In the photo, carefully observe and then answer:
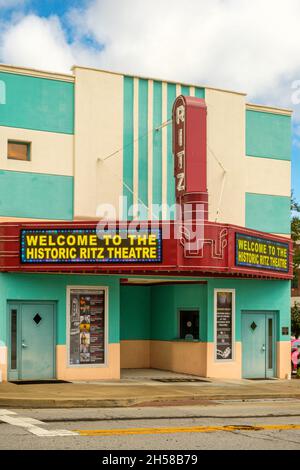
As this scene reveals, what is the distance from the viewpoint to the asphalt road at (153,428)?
11.7 meters

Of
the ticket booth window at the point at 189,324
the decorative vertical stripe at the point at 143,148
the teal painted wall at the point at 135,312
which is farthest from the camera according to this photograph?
the teal painted wall at the point at 135,312

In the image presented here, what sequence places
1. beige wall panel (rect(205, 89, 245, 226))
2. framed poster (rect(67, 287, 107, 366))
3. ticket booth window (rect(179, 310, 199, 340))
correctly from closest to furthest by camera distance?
framed poster (rect(67, 287, 107, 366)) < ticket booth window (rect(179, 310, 199, 340)) < beige wall panel (rect(205, 89, 245, 226))

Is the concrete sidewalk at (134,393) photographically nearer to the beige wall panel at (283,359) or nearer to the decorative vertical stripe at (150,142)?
the beige wall panel at (283,359)

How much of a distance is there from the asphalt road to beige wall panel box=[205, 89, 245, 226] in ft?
30.8

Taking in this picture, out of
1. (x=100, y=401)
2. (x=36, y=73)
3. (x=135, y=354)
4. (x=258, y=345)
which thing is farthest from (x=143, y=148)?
(x=100, y=401)

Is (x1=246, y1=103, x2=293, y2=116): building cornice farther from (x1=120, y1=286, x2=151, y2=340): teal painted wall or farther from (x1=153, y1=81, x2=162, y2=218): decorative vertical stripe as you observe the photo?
(x1=120, y1=286, x2=151, y2=340): teal painted wall

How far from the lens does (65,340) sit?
74.9 feet

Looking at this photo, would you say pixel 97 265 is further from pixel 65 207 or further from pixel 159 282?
pixel 159 282

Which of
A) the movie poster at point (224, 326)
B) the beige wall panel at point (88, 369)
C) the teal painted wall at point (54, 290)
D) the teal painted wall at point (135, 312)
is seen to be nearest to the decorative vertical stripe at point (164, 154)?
the teal painted wall at point (54, 290)

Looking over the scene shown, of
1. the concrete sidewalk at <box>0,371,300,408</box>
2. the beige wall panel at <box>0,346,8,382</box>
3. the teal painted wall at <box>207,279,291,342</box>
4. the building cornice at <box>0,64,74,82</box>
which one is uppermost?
the building cornice at <box>0,64,74,82</box>

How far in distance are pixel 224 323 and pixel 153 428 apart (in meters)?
12.3

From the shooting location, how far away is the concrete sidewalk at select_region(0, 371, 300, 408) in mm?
17391

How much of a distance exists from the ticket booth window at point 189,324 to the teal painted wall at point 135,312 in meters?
1.84

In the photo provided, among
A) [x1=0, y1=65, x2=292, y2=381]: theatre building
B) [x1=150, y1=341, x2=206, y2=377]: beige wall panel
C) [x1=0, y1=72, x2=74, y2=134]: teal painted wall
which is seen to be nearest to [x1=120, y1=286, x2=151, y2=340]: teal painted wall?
[x1=0, y1=65, x2=292, y2=381]: theatre building
